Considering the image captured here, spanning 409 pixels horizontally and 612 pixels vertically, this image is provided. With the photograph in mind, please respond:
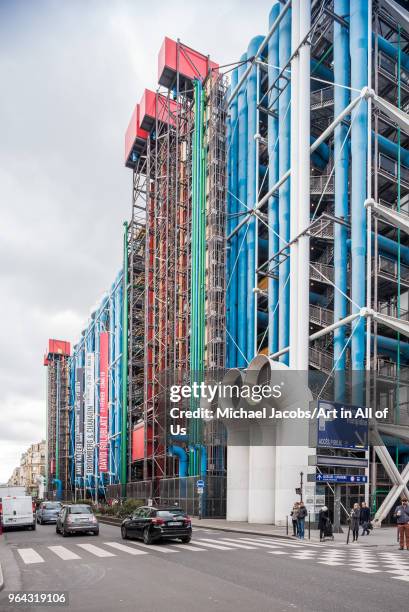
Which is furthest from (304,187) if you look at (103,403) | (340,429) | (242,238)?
(103,403)

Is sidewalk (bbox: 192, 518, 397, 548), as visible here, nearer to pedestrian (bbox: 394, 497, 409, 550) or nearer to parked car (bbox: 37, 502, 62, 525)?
pedestrian (bbox: 394, 497, 409, 550)

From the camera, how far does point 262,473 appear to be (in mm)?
33812

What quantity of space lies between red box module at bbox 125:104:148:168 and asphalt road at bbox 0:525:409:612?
48.8 m

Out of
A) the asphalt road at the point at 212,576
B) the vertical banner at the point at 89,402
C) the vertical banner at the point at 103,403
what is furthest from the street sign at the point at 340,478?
the vertical banner at the point at 89,402

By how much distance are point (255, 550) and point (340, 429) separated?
347 inches

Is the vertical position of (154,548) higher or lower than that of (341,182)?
lower

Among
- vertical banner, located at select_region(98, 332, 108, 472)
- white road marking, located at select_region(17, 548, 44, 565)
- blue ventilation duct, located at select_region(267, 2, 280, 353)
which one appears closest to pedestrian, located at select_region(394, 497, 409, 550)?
white road marking, located at select_region(17, 548, 44, 565)

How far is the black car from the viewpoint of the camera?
21422 mm

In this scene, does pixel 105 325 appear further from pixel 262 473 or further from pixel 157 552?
pixel 157 552

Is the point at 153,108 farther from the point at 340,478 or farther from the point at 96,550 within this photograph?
the point at 96,550

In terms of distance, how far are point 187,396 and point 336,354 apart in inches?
670

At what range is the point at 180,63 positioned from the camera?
2183 inches

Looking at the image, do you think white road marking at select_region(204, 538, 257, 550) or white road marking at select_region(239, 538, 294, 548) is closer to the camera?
white road marking at select_region(204, 538, 257, 550)

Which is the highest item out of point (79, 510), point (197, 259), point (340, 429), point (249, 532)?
point (197, 259)
